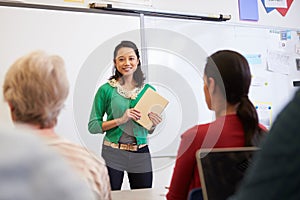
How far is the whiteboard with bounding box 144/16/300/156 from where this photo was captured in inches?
102

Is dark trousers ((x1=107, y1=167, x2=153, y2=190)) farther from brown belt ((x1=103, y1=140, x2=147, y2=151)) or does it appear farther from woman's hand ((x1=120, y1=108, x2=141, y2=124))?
woman's hand ((x1=120, y1=108, x2=141, y2=124))

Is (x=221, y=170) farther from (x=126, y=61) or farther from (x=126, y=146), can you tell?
(x=126, y=61)

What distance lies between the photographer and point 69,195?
1.09 ft

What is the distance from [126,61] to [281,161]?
1.79 m

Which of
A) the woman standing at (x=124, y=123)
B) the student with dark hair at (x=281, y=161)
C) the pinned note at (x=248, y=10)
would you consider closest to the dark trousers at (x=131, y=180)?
the woman standing at (x=124, y=123)

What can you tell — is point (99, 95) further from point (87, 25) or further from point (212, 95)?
point (212, 95)

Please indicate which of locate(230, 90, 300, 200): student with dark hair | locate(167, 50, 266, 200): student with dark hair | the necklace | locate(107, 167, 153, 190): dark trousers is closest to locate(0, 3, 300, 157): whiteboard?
locate(107, 167, 153, 190): dark trousers

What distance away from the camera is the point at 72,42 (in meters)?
2.51

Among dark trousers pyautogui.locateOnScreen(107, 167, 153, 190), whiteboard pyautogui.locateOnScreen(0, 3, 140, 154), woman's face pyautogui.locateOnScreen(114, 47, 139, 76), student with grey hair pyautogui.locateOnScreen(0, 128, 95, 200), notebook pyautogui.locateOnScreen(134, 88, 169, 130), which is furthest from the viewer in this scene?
whiteboard pyautogui.locateOnScreen(0, 3, 140, 154)

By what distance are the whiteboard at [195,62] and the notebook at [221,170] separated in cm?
133

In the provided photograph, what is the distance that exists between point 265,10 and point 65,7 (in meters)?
1.61

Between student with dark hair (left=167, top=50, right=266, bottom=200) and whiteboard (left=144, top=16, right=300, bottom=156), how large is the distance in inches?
44.1

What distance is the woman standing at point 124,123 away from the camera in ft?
6.12

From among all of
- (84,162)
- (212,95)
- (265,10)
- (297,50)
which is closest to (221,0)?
(265,10)
